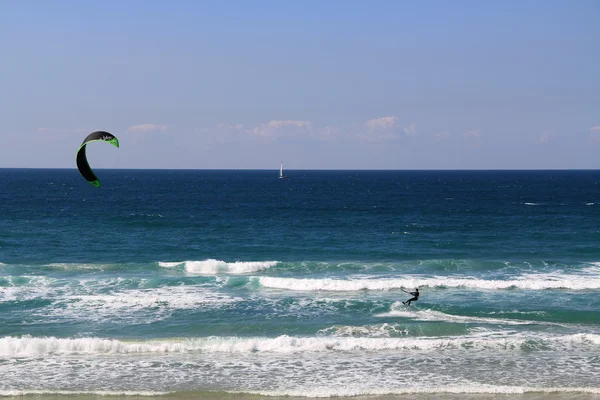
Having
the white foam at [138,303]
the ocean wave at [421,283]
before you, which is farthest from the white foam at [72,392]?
the ocean wave at [421,283]

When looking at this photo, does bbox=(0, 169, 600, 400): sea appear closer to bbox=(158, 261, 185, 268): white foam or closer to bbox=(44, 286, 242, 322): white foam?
bbox=(44, 286, 242, 322): white foam

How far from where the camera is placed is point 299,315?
26.0 m

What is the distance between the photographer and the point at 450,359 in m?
20.7

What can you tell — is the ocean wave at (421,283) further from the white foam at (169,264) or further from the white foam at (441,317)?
the white foam at (169,264)

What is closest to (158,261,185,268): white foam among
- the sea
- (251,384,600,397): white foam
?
the sea

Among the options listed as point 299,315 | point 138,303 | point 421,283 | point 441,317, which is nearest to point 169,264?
point 138,303

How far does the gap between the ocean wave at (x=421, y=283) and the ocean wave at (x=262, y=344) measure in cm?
841

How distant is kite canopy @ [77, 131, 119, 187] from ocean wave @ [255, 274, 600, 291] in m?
13.0

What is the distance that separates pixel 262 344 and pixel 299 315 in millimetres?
4252

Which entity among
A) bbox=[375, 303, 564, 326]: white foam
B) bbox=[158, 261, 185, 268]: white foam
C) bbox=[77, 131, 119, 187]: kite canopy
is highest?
bbox=[77, 131, 119, 187]: kite canopy

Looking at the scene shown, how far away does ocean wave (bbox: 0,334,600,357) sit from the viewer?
21531mm

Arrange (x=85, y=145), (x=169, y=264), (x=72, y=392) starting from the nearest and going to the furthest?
(x=72, y=392) → (x=85, y=145) → (x=169, y=264)

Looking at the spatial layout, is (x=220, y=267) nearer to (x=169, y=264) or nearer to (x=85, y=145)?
(x=169, y=264)

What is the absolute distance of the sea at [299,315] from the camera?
61.3 ft
